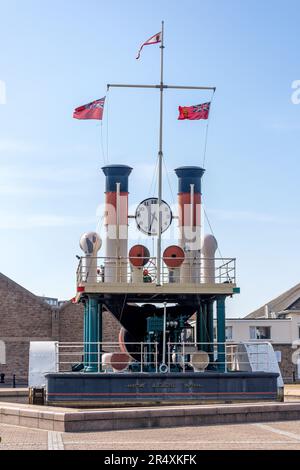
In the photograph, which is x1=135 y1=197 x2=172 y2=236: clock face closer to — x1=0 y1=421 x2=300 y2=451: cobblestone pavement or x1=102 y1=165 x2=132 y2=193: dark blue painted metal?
x1=102 y1=165 x2=132 y2=193: dark blue painted metal

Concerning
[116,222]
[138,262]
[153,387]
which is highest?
[116,222]

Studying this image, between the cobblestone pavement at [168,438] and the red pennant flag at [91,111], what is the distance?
1252 cm

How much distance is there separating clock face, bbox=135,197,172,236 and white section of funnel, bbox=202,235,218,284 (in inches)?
63.1

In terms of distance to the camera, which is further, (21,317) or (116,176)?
(21,317)

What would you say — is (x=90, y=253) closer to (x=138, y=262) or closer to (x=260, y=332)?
(x=138, y=262)

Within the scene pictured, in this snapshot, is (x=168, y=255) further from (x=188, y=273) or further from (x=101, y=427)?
(x=101, y=427)

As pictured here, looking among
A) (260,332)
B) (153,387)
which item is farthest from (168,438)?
(260,332)

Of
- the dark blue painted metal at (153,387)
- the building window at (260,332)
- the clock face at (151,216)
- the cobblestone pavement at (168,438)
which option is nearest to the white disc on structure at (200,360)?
the dark blue painted metal at (153,387)

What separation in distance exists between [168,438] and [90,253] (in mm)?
11264

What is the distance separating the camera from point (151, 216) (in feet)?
90.0

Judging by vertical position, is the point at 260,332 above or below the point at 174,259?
below

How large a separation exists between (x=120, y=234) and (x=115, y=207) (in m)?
1.06

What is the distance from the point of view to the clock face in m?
27.3

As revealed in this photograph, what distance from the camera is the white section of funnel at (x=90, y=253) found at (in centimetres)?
2712
